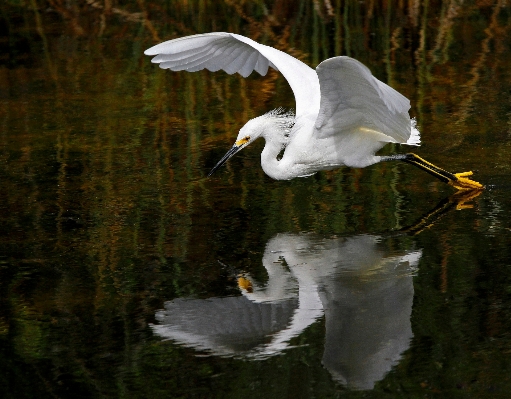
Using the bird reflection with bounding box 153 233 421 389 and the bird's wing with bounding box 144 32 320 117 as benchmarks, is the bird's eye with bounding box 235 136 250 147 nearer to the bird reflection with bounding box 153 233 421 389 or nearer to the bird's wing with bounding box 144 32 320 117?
the bird's wing with bounding box 144 32 320 117

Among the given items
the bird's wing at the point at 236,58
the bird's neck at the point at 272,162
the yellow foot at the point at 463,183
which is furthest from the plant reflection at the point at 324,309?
the bird's wing at the point at 236,58

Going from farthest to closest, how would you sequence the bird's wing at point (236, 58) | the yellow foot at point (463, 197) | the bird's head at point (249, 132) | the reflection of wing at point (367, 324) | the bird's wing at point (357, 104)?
the bird's wing at point (236, 58) → the bird's head at point (249, 132) → the yellow foot at point (463, 197) → the bird's wing at point (357, 104) → the reflection of wing at point (367, 324)

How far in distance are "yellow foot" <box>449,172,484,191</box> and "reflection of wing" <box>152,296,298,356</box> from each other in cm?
192

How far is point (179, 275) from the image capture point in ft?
15.9

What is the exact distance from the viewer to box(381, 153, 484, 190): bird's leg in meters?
5.89

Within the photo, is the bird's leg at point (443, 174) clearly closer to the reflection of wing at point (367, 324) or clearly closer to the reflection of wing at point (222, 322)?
the reflection of wing at point (367, 324)

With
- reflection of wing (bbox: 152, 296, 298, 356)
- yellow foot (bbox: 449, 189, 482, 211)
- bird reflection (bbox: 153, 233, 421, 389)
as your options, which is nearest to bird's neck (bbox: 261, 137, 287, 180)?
bird reflection (bbox: 153, 233, 421, 389)

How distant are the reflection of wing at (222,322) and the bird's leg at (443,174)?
75.7 inches

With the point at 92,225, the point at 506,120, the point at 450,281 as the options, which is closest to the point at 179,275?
the point at 92,225

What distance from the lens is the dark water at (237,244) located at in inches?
151

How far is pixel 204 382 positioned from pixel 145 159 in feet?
11.3

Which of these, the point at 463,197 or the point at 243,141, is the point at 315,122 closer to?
the point at 243,141

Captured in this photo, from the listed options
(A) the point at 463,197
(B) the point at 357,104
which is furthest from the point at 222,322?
(A) the point at 463,197

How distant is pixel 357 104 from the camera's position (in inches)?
211
